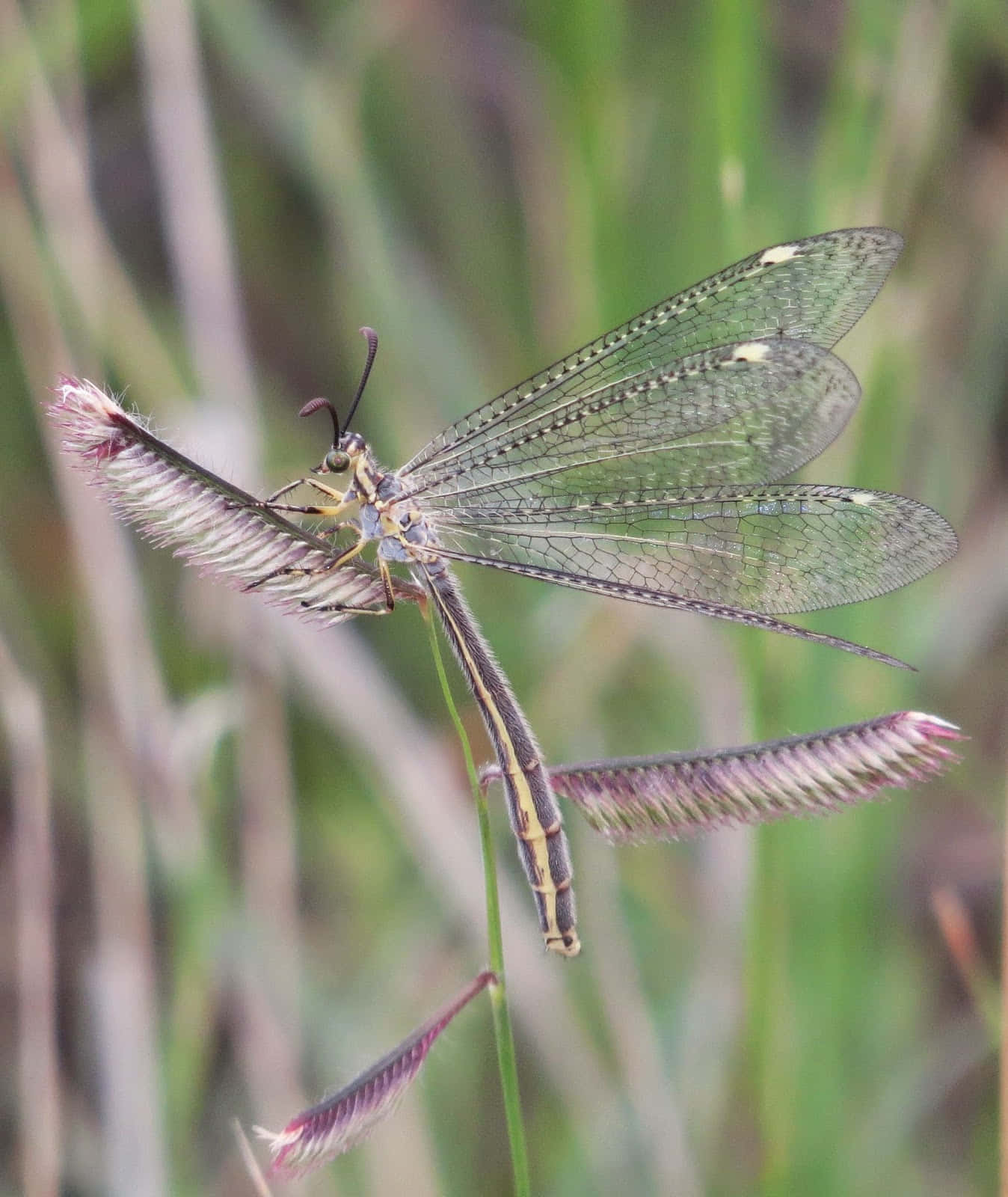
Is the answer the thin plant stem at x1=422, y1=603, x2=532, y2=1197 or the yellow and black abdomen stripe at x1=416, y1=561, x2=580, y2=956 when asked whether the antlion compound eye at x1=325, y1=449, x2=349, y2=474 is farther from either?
the thin plant stem at x1=422, y1=603, x2=532, y2=1197

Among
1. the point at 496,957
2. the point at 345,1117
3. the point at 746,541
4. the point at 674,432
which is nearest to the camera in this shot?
the point at 345,1117

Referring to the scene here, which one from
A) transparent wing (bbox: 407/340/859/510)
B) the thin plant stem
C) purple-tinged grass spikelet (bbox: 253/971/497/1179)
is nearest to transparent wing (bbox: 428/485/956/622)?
transparent wing (bbox: 407/340/859/510)

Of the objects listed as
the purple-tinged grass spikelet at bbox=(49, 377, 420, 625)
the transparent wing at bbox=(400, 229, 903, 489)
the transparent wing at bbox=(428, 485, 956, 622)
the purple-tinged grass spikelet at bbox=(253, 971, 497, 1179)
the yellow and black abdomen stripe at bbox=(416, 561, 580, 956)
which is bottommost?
the purple-tinged grass spikelet at bbox=(253, 971, 497, 1179)

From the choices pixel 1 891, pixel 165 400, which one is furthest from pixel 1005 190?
pixel 1 891

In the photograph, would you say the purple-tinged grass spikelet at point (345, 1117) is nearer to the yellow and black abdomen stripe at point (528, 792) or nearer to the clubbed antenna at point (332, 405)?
the yellow and black abdomen stripe at point (528, 792)

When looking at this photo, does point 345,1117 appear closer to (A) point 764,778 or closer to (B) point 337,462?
(A) point 764,778

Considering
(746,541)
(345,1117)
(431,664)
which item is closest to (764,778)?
(345,1117)
